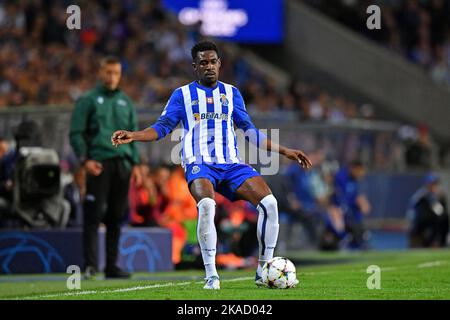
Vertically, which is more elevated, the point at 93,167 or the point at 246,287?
the point at 93,167

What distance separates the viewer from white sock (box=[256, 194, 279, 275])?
33.0 ft

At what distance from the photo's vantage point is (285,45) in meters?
34.6

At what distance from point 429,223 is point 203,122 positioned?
44.6 ft

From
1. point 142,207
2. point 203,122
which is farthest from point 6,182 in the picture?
point 203,122

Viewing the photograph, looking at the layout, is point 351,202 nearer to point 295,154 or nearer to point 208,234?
point 295,154

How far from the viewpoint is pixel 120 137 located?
9.49m

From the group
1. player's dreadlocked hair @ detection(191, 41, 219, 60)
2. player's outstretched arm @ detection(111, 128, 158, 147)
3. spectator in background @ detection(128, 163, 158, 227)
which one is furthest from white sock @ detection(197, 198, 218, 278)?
spectator in background @ detection(128, 163, 158, 227)

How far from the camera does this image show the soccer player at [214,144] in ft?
33.1

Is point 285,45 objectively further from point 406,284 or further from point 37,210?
point 406,284

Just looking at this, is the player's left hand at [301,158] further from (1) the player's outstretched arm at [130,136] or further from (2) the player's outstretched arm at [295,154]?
(1) the player's outstretched arm at [130,136]

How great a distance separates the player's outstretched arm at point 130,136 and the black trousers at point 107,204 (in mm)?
3108

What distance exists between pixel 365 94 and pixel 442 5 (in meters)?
3.45

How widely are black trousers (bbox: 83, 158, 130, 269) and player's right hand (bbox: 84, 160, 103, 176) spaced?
0.13 meters

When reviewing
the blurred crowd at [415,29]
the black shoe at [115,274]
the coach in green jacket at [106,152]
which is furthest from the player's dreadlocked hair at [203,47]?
the blurred crowd at [415,29]
